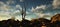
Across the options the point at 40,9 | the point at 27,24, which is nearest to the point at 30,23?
the point at 27,24

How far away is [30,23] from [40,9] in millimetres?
882

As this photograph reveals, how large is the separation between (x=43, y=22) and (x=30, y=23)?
640 mm

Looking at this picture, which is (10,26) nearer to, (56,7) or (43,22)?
(43,22)

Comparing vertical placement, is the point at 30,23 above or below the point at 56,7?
below

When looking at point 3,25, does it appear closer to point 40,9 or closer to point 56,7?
point 40,9

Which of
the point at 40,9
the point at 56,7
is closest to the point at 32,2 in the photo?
the point at 40,9

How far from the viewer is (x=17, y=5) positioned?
433 inches

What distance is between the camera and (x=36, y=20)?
1089cm

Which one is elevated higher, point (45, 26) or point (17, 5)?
point (17, 5)

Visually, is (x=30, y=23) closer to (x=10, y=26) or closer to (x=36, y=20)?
(x=36, y=20)

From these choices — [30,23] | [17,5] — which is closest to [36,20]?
[30,23]

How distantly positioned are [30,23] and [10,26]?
0.99 metres

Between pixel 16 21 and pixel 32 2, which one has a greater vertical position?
pixel 32 2

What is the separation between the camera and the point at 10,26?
1077cm
